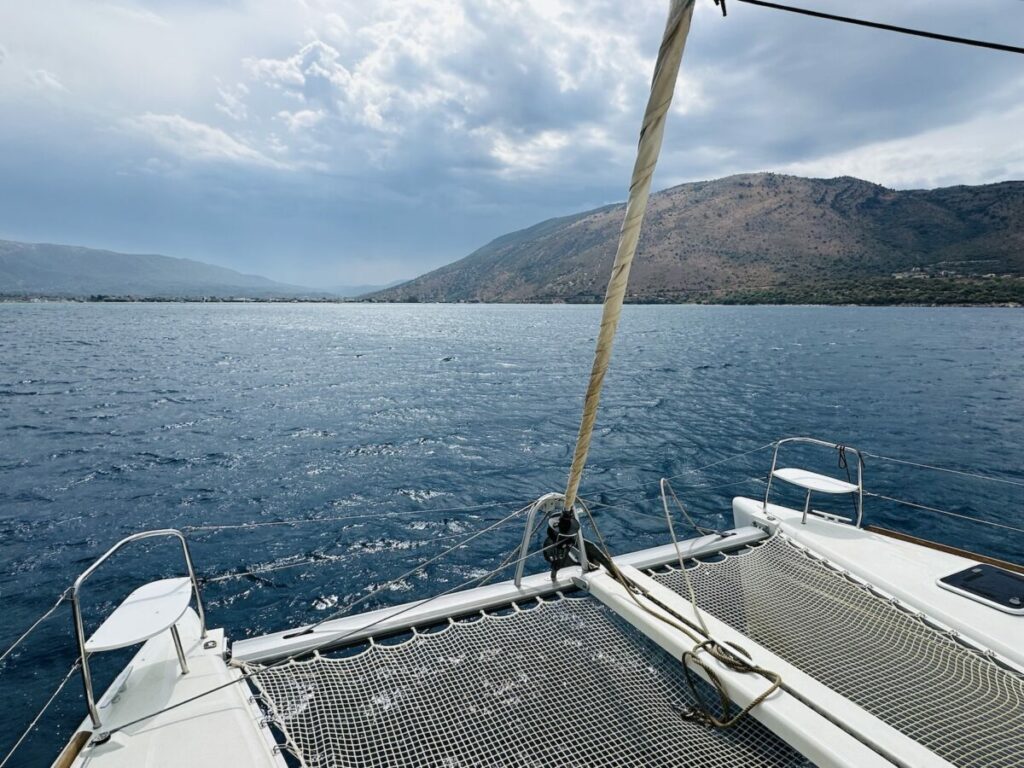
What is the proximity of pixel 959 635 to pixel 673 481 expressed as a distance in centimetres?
1105

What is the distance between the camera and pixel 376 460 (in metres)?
18.8

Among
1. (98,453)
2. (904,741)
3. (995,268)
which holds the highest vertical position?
(995,268)

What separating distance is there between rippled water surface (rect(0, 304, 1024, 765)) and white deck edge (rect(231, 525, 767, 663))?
3.71m

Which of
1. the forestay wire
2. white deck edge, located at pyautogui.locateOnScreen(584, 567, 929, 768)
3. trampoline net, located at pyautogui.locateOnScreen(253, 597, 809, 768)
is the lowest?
trampoline net, located at pyautogui.locateOnScreen(253, 597, 809, 768)

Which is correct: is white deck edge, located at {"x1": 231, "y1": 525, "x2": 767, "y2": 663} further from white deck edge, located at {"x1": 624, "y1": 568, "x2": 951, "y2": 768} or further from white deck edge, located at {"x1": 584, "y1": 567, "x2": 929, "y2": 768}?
white deck edge, located at {"x1": 624, "y1": 568, "x2": 951, "y2": 768}

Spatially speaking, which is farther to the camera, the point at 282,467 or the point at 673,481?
the point at 282,467

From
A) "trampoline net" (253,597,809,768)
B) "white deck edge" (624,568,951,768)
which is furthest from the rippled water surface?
"white deck edge" (624,568,951,768)

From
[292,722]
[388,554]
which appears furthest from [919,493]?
[292,722]

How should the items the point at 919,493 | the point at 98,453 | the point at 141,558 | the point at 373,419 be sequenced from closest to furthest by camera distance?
the point at 141,558 → the point at 919,493 → the point at 98,453 → the point at 373,419

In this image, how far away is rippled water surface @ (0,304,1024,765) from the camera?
10.8 metres

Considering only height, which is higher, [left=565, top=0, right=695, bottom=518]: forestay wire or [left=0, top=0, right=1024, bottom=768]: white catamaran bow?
[left=565, top=0, right=695, bottom=518]: forestay wire

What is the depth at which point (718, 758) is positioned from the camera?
403 centimetres

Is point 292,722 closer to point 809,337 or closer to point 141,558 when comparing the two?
point 141,558

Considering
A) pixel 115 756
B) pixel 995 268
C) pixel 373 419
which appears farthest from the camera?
pixel 995 268
